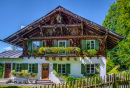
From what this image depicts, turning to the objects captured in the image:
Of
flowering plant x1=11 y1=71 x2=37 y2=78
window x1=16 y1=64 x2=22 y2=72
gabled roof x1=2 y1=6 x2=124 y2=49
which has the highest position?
gabled roof x1=2 y1=6 x2=124 y2=49

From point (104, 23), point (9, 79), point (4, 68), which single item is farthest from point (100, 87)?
point (104, 23)

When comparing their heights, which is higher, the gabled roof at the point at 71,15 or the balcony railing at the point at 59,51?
the gabled roof at the point at 71,15

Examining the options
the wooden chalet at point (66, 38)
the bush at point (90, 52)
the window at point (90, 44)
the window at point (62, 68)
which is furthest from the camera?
the window at point (62, 68)

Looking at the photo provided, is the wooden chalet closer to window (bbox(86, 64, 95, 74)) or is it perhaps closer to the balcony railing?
window (bbox(86, 64, 95, 74))

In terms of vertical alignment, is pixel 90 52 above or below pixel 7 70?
above

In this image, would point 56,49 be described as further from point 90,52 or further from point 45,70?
point 90,52

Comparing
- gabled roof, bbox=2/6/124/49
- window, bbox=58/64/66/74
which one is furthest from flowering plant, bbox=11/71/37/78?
gabled roof, bbox=2/6/124/49

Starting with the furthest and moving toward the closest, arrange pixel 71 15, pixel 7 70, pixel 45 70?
1. pixel 7 70
2. pixel 45 70
3. pixel 71 15

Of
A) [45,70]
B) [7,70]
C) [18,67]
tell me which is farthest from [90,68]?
[7,70]

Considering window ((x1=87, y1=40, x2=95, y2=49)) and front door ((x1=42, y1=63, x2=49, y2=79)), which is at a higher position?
window ((x1=87, y1=40, x2=95, y2=49))

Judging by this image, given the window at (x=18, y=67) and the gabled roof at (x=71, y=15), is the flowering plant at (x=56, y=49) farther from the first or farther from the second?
the window at (x=18, y=67)

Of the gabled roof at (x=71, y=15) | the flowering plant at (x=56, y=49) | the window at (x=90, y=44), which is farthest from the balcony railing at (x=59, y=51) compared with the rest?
the gabled roof at (x=71, y=15)

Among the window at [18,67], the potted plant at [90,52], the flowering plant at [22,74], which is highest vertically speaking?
the potted plant at [90,52]

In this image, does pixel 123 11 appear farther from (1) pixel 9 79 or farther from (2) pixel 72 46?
(1) pixel 9 79
